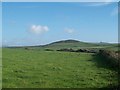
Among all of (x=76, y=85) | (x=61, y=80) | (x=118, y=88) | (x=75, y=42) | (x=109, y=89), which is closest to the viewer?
(x=118, y=88)

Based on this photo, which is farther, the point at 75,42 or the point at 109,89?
the point at 75,42

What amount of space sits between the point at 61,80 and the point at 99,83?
2.75m

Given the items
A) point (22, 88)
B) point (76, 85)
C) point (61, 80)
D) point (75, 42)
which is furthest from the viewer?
point (75, 42)

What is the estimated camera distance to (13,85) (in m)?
18.4

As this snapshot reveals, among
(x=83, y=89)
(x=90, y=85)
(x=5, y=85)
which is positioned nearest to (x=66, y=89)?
(x=83, y=89)

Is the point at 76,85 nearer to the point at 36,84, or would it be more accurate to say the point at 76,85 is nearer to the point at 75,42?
the point at 36,84

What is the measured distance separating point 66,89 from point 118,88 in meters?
3.96

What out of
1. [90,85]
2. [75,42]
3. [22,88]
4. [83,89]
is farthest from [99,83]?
[75,42]

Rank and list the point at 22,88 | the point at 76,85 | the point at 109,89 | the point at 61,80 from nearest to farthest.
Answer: the point at 109,89, the point at 22,88, the point at 76,85, the point at 61,80

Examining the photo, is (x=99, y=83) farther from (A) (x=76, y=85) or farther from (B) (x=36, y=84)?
(B) (x=36, y=84)

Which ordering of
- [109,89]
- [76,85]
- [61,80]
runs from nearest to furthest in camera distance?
[109,89] → [76,85] → [61,80]

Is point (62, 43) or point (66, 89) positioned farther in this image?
point (62, 43)

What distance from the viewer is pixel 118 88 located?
1428 centimetres

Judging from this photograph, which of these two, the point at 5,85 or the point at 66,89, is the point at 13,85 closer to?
the point at 5,85
